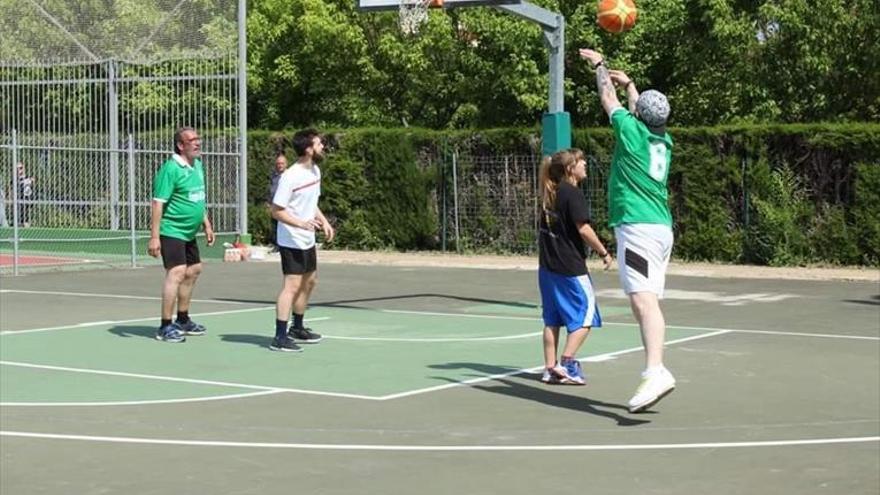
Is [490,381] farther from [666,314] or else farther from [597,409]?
[666,314]

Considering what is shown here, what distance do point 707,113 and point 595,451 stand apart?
23855mm

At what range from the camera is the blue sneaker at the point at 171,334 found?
1385 centimetres

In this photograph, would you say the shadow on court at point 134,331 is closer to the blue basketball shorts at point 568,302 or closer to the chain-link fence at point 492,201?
the blue basketball shorts at point 568,302

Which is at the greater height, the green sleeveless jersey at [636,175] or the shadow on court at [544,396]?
the green sleeveless jersey at [636,175]

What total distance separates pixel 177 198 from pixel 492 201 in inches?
593

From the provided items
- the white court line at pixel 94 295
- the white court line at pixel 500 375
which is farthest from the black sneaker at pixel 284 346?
the white court line at pixel 94 295

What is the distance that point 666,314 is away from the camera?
17094 millimetres

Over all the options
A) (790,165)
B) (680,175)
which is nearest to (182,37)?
(680,175)

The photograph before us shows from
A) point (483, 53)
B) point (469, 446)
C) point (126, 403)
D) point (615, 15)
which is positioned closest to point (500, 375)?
point (126, 403)

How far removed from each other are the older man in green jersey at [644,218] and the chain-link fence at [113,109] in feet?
58.2

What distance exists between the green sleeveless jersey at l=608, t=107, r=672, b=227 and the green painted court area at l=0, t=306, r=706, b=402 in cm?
225

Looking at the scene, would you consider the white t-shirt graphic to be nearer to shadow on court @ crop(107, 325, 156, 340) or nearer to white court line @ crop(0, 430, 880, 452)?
shadow on court @ crop(107, 325, 156, 340)

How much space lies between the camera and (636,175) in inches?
381

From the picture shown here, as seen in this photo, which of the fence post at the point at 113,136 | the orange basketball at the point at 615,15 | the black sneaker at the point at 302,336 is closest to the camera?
the black sneaker at the point at 302,336
